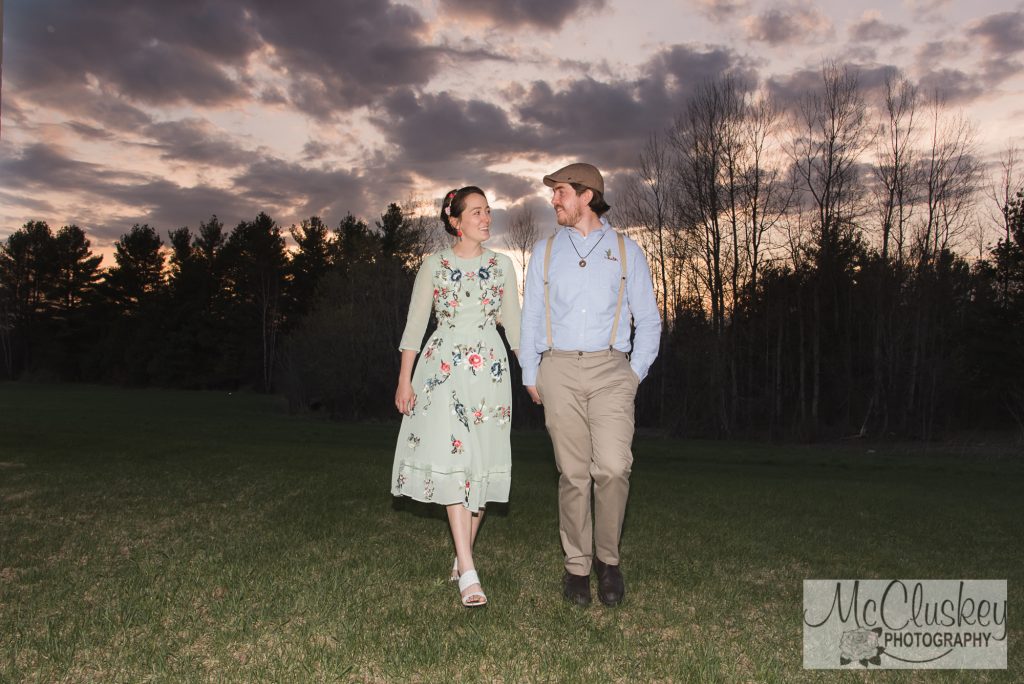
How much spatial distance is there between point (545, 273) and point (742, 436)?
96.7 feet

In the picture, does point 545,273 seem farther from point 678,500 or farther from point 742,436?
point 742,436

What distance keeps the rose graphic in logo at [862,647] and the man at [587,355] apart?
134cm

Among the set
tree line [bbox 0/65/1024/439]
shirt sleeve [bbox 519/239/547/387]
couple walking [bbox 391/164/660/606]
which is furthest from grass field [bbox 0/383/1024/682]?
tree line [bbox 0/65/1024/439]

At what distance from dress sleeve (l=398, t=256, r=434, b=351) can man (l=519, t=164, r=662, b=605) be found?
64cm

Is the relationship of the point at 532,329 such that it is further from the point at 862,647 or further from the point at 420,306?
the point at 862,647

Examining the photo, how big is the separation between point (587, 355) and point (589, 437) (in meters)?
0.55

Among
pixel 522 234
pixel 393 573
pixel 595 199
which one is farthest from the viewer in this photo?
pixel 522 234

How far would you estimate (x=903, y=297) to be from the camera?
39656 mm

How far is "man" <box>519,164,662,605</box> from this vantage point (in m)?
5.25

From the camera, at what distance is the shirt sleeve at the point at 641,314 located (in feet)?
17.4

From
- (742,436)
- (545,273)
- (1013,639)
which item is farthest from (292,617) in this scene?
(742,436)

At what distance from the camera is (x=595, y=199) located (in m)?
5.49

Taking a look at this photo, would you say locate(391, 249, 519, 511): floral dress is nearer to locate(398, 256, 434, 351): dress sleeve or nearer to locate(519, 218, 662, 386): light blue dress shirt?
locate(398, 256, 434, 351): dress sleeve

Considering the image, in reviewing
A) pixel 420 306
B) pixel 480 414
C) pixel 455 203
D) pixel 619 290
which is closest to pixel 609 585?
pixel 480 414
